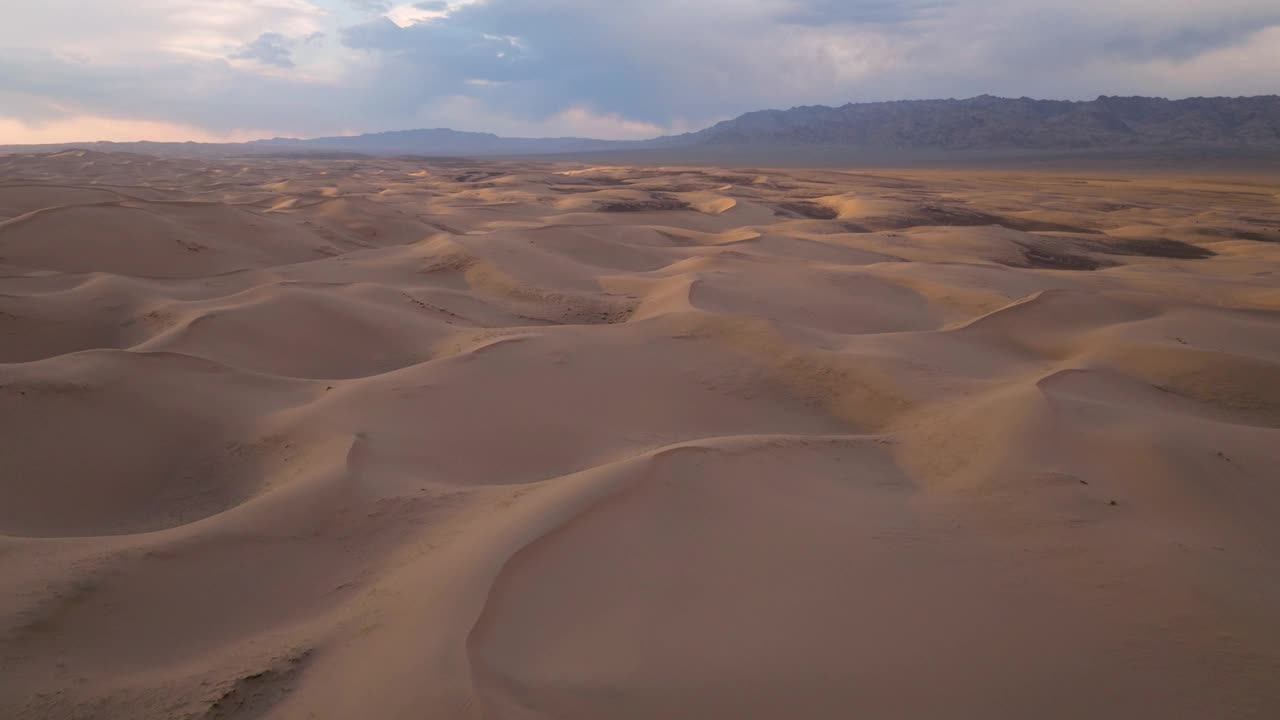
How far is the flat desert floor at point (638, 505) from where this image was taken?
7.80 feet

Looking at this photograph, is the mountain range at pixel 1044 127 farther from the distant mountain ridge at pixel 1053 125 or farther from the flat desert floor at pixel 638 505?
the flat desert floor at pixel 638 505

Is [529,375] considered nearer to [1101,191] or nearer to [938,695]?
[938,695]

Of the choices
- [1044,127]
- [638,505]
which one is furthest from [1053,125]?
[638,505]

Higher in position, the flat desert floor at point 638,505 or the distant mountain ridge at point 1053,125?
the distant mountain ridge at point 1053,125

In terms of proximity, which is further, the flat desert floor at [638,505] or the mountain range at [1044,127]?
the mountain range at [1044,127]

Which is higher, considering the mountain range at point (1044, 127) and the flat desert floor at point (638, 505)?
the mountain range at point (1044, 127)

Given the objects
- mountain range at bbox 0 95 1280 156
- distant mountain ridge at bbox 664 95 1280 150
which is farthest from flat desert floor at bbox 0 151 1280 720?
distant mountain ridge at bbox 664 95 1280 150

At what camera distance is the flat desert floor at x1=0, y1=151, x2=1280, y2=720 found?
93.7 inches

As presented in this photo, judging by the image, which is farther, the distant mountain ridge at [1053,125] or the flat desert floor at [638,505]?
the distant mountain ridge at [1053,125]

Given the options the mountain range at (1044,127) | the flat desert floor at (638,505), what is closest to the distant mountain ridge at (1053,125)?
the mountain range at (1044,127)

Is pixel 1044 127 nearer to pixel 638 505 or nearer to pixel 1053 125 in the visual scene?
pixel 1053 125

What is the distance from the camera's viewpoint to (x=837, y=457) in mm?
4227

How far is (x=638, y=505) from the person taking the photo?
11.0 ft

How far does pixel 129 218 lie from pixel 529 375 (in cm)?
928
